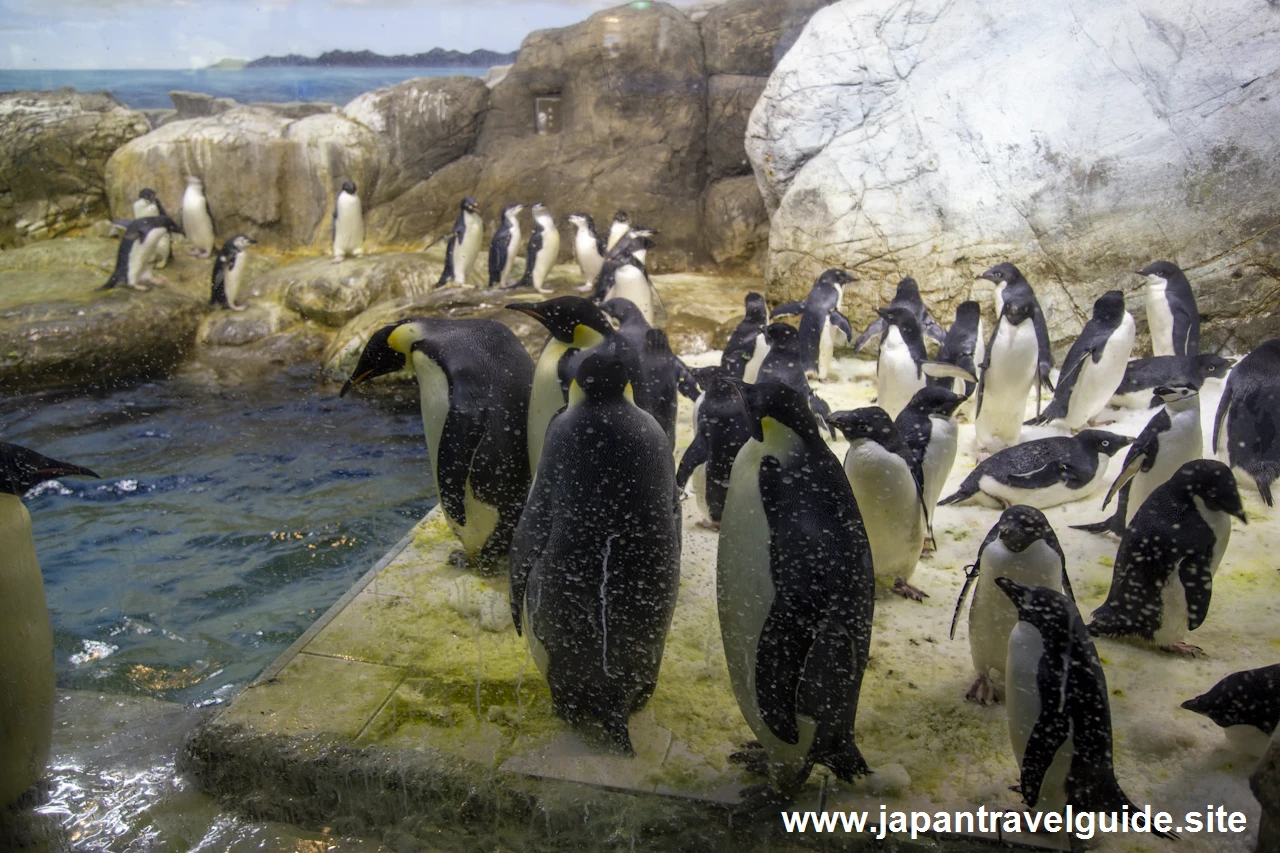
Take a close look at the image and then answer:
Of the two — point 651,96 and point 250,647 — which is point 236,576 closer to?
point 250,647

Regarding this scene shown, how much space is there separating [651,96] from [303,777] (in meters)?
8.05

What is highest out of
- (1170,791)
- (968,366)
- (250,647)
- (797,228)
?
(797,228)

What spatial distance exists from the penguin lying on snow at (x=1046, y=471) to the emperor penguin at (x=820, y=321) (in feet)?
6.16

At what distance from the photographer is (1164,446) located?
10.3 feet

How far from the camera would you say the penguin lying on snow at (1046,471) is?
3.53 metres

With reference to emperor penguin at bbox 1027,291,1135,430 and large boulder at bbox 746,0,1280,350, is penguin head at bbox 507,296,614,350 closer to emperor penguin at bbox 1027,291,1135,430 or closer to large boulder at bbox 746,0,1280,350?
emperor penguin at bbox 1027,291,1135,430

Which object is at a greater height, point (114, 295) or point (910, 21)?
point (910, 21)

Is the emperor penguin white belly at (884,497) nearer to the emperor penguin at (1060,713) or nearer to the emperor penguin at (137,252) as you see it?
the emperor penguin at (1060,713)

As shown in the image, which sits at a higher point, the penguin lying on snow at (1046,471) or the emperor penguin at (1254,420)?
the emperor penguin at (1254,420)

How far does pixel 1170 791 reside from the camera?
2.09 meters

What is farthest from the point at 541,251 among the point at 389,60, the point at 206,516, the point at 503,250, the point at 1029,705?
the point at 1029,705

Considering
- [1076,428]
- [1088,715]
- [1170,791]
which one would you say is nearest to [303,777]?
[1088,715]

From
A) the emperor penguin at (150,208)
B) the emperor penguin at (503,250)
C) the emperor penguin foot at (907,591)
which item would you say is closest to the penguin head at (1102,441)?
the emperor penguin foot at (907,591)

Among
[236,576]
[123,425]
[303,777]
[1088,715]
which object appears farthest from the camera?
[123,425]
